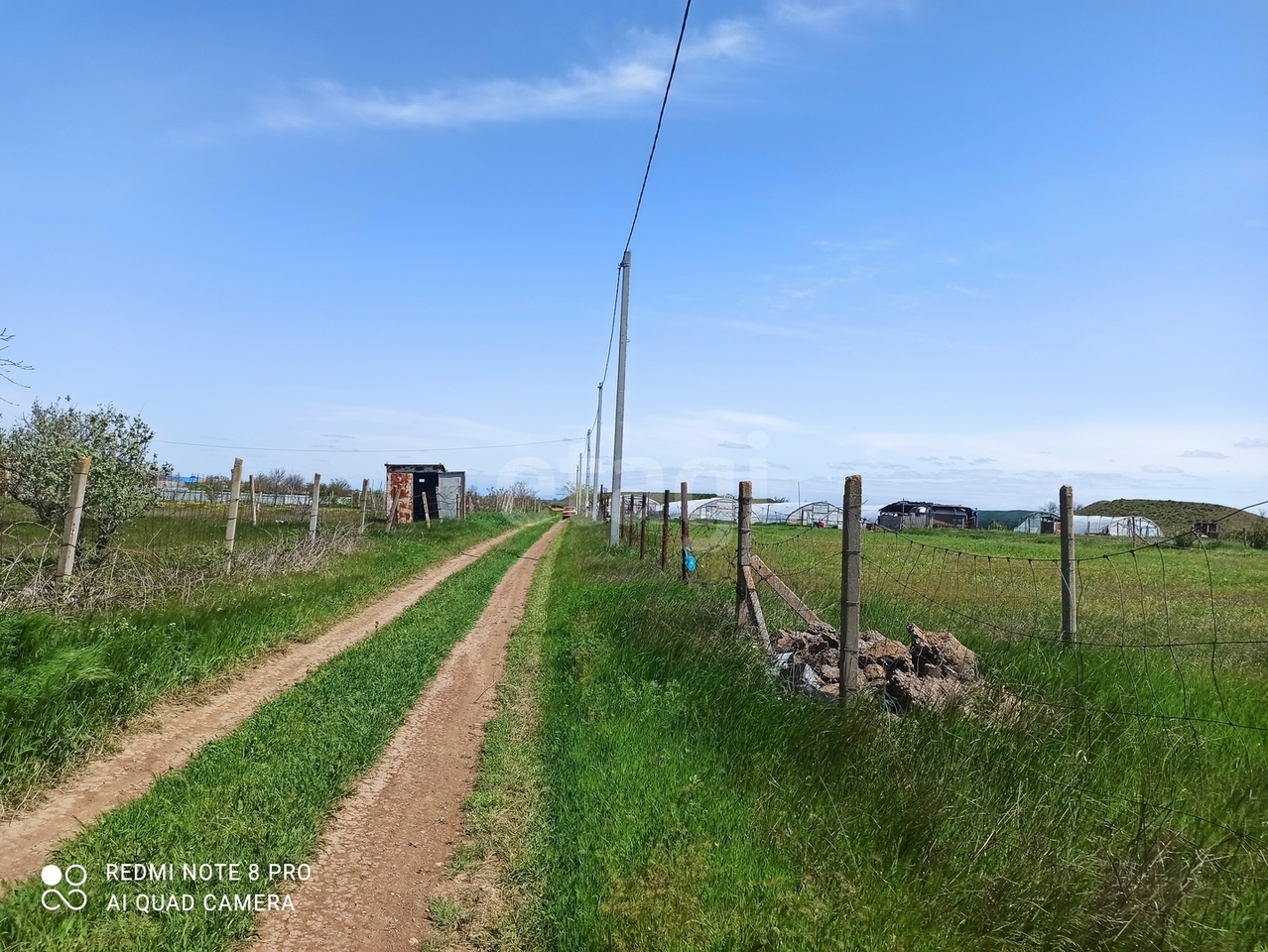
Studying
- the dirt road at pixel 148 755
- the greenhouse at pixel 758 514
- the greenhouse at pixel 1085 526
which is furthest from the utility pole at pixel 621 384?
the greenhouse at pixel 1085 526

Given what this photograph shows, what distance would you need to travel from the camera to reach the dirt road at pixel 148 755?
4410 mm

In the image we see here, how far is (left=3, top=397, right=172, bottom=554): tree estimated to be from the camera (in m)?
12.4

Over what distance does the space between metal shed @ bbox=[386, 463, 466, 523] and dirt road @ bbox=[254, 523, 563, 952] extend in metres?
34.2

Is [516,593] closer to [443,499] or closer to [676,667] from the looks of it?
[676,667]

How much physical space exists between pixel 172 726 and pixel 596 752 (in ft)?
12.3

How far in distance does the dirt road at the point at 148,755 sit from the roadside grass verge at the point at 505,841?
88.8 inches

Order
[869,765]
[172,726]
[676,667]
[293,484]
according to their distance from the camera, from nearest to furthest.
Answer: [869,765]
[172,726]
[676,667]
[293,484]

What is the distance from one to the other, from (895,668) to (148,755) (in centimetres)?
625

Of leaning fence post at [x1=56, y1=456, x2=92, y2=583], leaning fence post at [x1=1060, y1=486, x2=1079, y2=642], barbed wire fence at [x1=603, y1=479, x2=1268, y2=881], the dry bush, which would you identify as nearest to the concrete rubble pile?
barbed wire fence at [x1=603, y1=479, x2=1268, y2=881]

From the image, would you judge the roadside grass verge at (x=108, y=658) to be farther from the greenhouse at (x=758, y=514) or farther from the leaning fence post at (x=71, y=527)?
the greenhouse at (x=758, y=514)

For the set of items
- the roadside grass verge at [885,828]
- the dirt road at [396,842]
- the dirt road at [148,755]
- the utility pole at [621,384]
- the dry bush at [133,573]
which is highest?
the utility pole at [621,384]

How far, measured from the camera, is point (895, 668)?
6949mm

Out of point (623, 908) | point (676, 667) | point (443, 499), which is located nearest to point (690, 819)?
point (623, 908)

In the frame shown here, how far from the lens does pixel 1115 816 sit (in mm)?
4594
